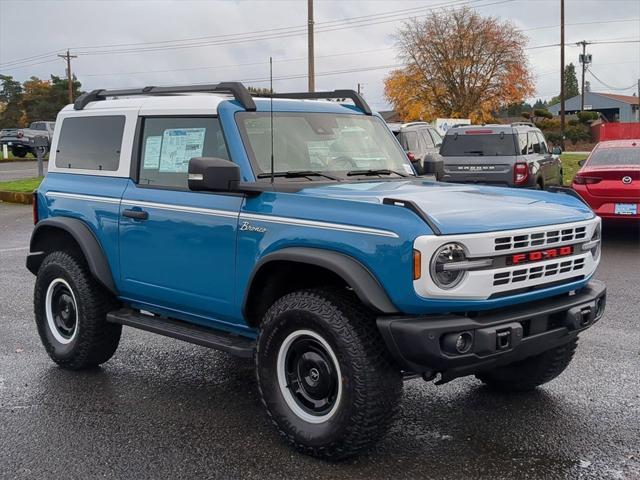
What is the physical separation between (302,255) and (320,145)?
1.29m

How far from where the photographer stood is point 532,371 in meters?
4.79

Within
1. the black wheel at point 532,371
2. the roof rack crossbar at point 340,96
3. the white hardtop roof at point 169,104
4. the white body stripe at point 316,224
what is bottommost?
the black wheel at point 532,371

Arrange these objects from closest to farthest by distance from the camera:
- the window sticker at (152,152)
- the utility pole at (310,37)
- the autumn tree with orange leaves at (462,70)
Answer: the window sticker at (152,152) < the utility pole at (310,37) < the autumn tree with orange leaves at (462,70)

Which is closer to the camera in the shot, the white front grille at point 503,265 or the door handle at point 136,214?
the white front grille at point 503,265

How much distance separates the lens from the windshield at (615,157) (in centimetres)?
1138

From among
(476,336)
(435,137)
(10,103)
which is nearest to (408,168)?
(476,336)

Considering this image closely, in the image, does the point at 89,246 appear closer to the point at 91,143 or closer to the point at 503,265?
the point at 91,143

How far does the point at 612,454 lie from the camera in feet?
13.0

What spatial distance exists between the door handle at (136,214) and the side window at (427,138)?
12.3 m

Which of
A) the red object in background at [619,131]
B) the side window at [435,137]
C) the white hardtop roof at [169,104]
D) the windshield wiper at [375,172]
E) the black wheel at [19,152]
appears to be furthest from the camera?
the black wheel at [19,152]

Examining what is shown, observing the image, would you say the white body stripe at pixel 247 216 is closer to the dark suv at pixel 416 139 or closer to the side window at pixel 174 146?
the side window at pixel 174 146

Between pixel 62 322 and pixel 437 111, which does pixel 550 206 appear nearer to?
pixel 62 322


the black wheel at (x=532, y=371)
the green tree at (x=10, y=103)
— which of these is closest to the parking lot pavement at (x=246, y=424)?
the black wheel at (x=532, y=371)

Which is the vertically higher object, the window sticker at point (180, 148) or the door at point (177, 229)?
the window sticker at point (180, 148)
